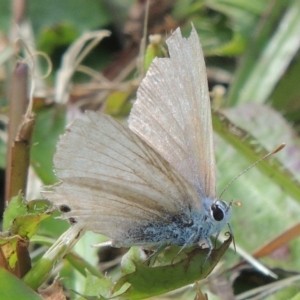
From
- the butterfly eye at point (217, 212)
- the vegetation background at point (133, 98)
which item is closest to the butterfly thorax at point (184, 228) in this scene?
the butterfly eye at point (217, 212)

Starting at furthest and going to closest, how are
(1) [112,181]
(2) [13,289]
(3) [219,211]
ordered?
(3) [219,211] → (1) [112,181] → (2) [13,289]

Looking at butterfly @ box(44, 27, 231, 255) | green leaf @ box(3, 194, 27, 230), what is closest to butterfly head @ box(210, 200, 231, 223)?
butterfly @ box(44, 27, 231, 255)

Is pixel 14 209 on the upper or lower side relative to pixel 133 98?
lower

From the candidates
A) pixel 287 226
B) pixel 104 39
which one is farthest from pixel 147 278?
pixel 104 39

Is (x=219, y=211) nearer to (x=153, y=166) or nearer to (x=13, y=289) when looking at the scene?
(x=153, y=166)

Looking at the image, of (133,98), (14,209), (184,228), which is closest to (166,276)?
(184,228)

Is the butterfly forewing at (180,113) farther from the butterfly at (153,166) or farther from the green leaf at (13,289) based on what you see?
the green leaf at (13,289)

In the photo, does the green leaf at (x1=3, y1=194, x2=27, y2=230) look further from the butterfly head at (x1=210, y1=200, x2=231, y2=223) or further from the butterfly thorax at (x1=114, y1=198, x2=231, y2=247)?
the butterfly head at (x1=210, y1=200, x2=231, y2=223)

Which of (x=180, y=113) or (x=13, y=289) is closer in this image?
(x=13, y=289)
